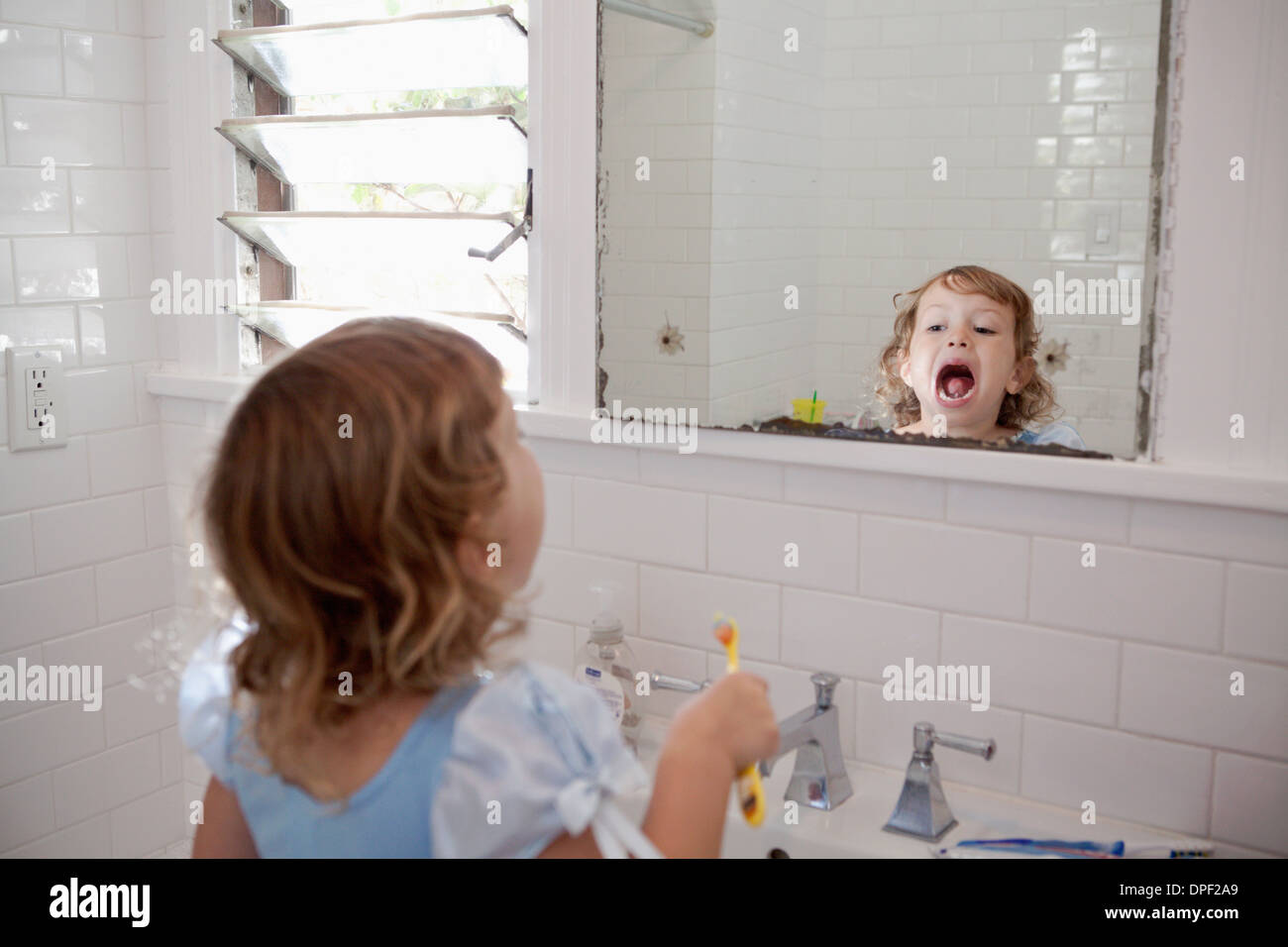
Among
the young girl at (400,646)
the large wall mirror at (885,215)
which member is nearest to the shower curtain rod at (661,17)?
the large wall mirror at (885,215)

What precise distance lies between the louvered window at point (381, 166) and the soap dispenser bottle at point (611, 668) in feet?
1.12

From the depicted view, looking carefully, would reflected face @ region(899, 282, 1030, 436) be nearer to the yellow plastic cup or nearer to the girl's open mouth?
the girl's open mouth

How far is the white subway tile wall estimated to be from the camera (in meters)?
1.10

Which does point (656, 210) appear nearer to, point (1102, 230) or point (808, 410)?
point (808, 410)

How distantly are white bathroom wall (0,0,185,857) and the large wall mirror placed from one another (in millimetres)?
812

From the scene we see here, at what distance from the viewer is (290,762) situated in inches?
34.7

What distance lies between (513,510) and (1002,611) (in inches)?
22.0

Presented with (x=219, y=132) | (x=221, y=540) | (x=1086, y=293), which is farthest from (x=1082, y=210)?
(x=219, y=132)

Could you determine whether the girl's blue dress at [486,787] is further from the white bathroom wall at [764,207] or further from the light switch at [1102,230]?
the light switch at [1102,230]

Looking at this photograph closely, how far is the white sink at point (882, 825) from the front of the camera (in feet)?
3.80

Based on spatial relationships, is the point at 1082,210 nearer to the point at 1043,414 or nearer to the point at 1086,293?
the point at 1086,293

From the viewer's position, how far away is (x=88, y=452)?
174 centimetres

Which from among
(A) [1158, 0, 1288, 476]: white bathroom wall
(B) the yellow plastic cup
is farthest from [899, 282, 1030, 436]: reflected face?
(A) [1158, 0, 1288, 476]: white bathroom wall

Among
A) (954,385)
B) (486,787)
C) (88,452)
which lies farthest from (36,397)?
(954,385)
